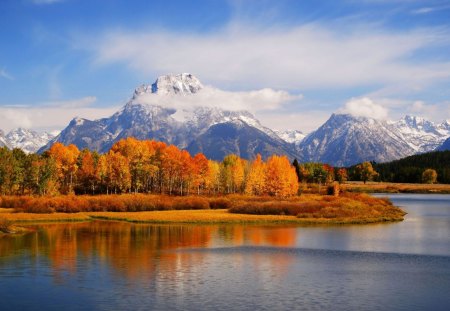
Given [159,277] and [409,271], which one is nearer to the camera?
[159,277]

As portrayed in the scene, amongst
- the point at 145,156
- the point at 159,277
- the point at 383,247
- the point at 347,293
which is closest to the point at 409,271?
the point at 347,293

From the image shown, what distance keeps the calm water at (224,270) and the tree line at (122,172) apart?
207ft

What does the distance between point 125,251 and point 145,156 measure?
99.2 m

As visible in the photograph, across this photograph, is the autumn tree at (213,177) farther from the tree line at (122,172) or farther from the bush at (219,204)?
the bush at (219,204)

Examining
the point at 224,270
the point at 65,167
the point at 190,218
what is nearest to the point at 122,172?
the point at 65,167

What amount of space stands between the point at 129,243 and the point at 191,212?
41000 mm

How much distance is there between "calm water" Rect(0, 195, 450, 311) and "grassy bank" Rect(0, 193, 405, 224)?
16507 mm

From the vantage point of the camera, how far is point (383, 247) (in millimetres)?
62094

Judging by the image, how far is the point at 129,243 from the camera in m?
64.6

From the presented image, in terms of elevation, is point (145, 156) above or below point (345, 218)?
Answer: above

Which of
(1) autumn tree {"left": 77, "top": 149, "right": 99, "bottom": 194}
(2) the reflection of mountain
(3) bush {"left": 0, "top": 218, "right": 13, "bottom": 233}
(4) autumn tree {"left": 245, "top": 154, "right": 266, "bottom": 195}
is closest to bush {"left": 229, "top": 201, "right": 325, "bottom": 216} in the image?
(2) the reflection of mountain

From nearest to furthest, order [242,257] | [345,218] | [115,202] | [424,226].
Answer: [242,257]
[424,226]
[345,218]
[115,202]

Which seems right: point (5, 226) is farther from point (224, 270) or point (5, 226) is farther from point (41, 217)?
point (224, 270)

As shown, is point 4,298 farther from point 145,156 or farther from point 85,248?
point 145,156
